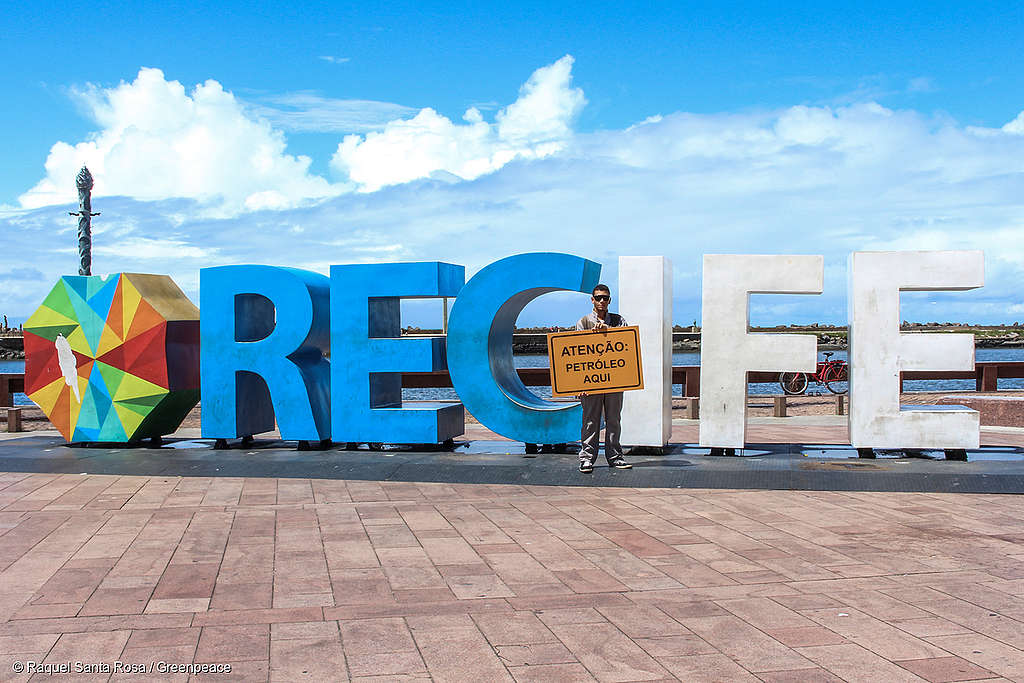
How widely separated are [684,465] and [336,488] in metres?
3.59

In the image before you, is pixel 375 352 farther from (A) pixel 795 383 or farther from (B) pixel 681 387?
(B) pixel 681 387

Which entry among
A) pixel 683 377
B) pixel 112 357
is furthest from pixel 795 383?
pixel 112 357

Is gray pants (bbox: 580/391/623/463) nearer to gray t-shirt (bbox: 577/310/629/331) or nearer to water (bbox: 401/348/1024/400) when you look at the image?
gray t-shirt (bbox: 577/310/629/331)

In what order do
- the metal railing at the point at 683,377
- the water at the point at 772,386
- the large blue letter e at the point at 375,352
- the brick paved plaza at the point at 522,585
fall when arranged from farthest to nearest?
the water at the point at 772,386 < the metal railing at the point at 683,377 < the large blue letter e at the point at 375,352 < the brick paved plaza at the point at 522,585

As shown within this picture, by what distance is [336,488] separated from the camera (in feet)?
29.6

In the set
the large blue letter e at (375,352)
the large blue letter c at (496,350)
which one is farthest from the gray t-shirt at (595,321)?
the large blue letter e at (375,352)

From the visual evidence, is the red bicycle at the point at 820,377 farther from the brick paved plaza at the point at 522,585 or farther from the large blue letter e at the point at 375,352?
the brick paved plaza at the point at 522,585

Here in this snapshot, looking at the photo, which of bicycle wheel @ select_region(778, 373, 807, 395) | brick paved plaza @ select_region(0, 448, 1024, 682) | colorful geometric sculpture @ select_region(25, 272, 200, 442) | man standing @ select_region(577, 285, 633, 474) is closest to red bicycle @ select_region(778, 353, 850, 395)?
bicycle wheel @ select_region(778, 373, 807, 395)

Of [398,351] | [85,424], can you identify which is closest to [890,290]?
[398,351]

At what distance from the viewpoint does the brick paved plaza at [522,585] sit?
4352mm

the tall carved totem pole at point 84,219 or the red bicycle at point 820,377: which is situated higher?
the tall carved totem pole at point 84,219

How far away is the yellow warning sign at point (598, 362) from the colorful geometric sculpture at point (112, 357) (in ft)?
16.6

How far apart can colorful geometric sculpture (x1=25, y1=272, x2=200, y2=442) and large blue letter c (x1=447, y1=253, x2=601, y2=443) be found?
11.9 ft

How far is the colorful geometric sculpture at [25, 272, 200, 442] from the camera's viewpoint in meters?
11.9
